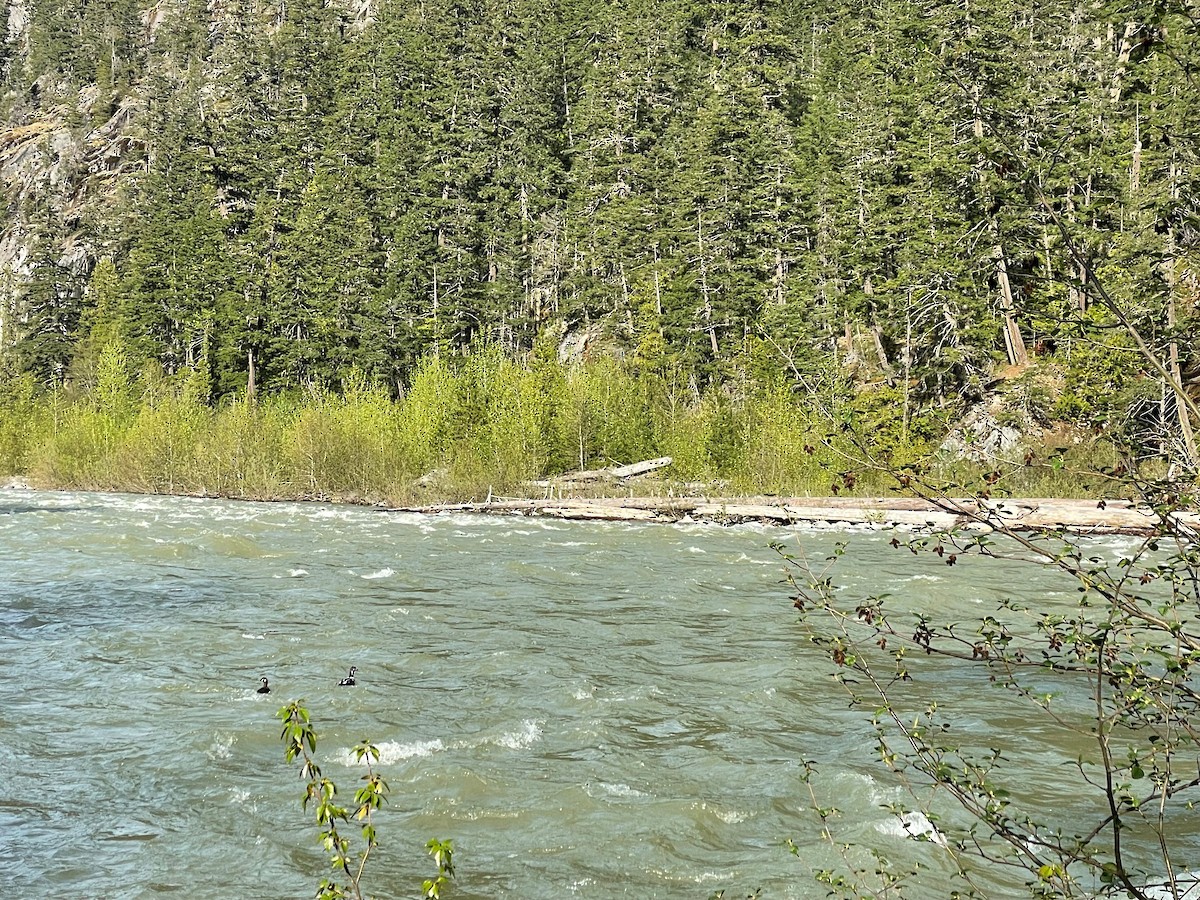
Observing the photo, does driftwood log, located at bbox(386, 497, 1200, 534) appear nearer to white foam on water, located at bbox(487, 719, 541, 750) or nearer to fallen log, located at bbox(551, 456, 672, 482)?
fallen log, located at bbox(551, 456, 672, 482)

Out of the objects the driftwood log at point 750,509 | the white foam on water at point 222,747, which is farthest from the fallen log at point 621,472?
the white foam on water at point 222,747

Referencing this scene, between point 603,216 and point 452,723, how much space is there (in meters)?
41.6

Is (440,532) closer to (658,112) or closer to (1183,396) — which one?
(1183,396)

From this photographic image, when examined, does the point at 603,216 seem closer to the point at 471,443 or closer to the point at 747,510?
the point at 471,443

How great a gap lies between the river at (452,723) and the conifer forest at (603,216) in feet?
23.2

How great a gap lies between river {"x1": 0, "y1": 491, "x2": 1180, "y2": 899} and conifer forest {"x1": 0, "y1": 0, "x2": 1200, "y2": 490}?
7.08 m

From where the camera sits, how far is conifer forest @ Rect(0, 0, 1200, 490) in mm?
27359

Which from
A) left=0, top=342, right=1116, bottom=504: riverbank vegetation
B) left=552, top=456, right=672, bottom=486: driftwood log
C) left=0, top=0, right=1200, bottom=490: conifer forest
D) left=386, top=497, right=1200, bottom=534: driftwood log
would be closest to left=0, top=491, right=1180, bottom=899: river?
left=386, top=497, right=1200, bottom=534: driftwood log

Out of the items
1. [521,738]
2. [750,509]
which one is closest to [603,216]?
[750,509]

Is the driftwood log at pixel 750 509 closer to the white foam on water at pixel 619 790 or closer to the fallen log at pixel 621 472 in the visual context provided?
the fallen log at pixel 621 472

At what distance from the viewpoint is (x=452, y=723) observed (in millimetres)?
7418

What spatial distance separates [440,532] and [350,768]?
1282 cm

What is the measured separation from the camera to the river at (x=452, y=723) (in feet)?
17.1

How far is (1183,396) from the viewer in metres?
2.35
